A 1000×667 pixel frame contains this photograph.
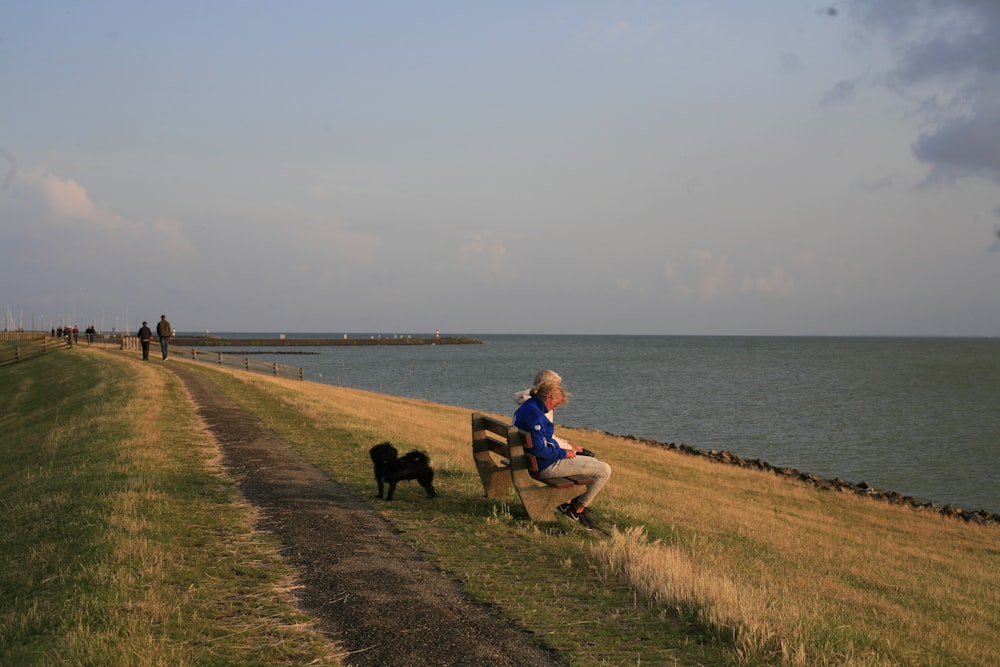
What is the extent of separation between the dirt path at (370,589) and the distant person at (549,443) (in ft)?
6.75

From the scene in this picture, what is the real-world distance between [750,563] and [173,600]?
27.2 ft

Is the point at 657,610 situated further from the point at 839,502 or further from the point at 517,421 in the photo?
the point at 839,502

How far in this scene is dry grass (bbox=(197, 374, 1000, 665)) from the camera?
20.8ft

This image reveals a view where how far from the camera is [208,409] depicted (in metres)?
20.6

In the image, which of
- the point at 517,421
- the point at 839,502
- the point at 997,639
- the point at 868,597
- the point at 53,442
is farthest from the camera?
the point at 839,502

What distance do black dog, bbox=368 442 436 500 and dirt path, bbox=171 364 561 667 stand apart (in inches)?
18.5

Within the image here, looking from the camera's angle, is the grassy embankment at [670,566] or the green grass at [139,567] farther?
the grassy embankment at [670,566]

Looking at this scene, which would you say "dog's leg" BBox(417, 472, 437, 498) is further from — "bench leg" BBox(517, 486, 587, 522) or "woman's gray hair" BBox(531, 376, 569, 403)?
"woman's gray hair" BBox(531, 376, 569, 403)

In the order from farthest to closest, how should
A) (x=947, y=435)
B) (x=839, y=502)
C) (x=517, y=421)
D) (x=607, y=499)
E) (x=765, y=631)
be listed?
1. (x=947, y=435)
2. (x=839, y=502)
3. (x=607, y=499)
4. (x=517, y=421)
5. (x=765, y=631)

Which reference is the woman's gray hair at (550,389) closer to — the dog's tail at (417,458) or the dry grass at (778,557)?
the dry grass at (778,557)

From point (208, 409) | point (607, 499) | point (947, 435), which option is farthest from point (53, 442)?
point (947, 435)

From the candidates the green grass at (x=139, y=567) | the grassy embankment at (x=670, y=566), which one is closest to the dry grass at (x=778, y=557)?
the grassy embankment at (x=670, y=566)

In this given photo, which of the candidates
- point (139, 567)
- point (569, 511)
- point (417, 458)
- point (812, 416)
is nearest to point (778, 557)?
point (569, 511)

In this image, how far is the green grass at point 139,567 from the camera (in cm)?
526
